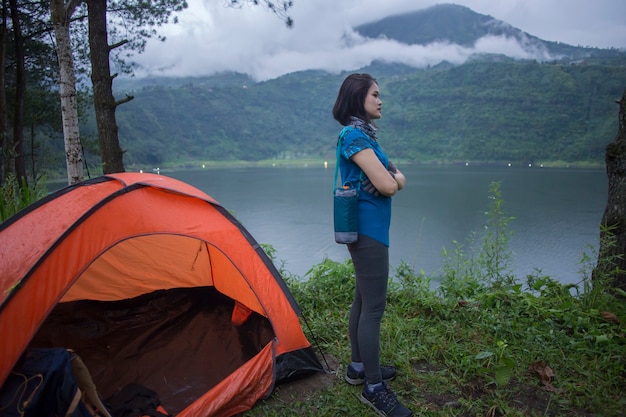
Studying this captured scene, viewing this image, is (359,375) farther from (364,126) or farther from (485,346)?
(364,126)

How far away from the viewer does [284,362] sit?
210 cm

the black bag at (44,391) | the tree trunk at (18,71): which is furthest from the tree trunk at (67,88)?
the tree trunk at (18,71)

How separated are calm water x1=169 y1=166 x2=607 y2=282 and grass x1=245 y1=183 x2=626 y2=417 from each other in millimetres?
1052

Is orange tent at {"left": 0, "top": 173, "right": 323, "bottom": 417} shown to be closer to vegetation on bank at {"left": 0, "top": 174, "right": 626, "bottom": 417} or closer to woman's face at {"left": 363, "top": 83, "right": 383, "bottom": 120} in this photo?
vegetation on bank at {"left": 0, "top": 174, "right": 626, "bottom": 417}

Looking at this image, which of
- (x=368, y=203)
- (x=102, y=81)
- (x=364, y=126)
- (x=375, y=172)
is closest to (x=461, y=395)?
(x=368, y=203)

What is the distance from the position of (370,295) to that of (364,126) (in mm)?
705

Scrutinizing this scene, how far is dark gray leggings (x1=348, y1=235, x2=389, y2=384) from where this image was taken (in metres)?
1.67

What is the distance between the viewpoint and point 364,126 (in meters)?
1.67

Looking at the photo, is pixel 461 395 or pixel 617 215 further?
pixel 617 215

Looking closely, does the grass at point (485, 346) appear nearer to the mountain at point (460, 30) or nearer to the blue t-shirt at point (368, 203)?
the blue t-shirt at point (368, 203)

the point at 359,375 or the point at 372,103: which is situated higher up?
the point at 372,103

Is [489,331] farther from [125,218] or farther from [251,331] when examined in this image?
[125,218]

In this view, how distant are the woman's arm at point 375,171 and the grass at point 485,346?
1.01m

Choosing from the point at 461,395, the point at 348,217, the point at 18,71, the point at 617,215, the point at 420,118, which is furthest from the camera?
the point at 420,118
